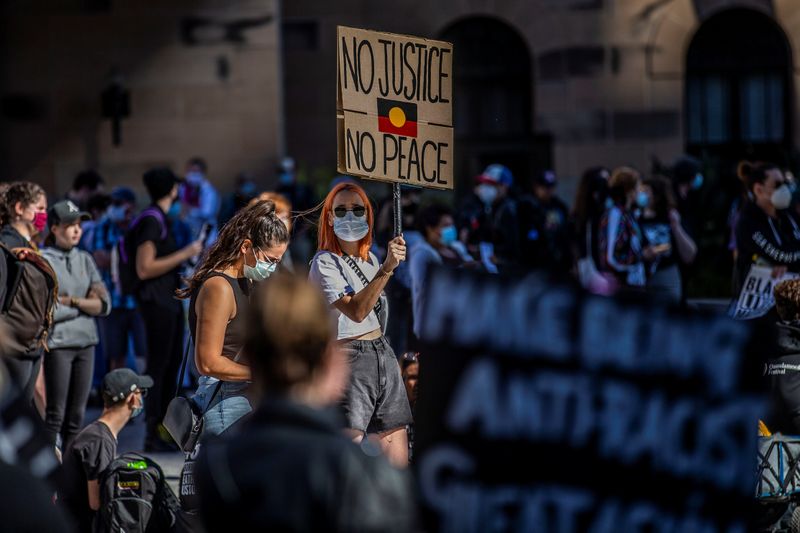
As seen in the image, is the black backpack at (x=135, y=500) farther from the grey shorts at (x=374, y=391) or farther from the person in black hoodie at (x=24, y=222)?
the person in black hoodie at (x=24, y=222)

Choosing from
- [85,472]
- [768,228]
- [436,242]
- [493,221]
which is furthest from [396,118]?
[493,221]

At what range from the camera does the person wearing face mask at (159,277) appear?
8969 mm

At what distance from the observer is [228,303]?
5902 millimetres

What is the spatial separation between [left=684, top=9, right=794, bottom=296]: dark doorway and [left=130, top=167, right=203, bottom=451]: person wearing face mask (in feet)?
37.9

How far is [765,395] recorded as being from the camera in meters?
4.38

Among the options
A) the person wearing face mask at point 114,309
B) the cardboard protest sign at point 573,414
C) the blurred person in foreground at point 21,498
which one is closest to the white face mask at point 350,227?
the cardboard protest sign at point 573,414

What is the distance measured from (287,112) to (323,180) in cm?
206

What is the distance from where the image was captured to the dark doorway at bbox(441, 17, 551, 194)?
19.7 m

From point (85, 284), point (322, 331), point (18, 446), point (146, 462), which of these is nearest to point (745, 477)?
point (322, 331)

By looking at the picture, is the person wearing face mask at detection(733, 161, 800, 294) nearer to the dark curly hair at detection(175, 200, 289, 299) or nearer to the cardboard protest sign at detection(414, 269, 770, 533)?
the dark curly hair at detection(175, 200, 289, 299)

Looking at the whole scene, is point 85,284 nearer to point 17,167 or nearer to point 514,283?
point 514,283

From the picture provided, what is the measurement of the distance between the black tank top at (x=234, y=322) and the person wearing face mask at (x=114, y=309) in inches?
162

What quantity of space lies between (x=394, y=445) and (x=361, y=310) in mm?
693

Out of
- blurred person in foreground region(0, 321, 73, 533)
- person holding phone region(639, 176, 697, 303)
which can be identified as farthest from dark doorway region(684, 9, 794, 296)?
blurred person in foreground region(0, 321, 73, 533)
